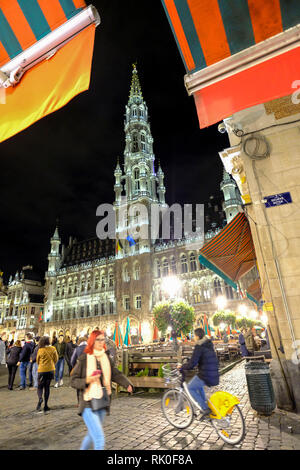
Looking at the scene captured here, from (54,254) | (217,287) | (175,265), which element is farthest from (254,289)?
(54,254)

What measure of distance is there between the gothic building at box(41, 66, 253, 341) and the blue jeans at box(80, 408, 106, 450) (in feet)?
95.3

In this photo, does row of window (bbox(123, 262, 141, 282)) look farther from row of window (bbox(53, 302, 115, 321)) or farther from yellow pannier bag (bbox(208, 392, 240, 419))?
yellow pannier bag (bbox(208, 392, 240, 419))

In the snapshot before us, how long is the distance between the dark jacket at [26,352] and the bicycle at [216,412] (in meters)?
7.62

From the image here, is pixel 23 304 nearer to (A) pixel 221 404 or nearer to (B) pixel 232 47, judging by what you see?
(A) pixel 221 404

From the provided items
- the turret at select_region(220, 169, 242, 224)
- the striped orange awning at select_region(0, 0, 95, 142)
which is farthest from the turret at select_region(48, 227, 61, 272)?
the striped orange awning at select_region(0, 0, 95, 142)

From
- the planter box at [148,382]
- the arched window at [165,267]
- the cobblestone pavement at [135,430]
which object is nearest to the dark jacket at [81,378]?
the cobblestone pavement at [135,430]

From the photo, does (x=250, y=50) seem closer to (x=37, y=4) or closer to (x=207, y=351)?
(x=37, y=4)

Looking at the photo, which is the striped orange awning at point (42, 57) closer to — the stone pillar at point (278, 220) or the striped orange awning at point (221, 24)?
the striped orange awning at point (221, 24)

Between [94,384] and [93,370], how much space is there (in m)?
0.17

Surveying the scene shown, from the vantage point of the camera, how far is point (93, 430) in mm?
3092

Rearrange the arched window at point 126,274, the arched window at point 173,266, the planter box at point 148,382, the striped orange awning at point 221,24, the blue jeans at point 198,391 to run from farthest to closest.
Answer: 1. the arched window at point 126,274
2. the arched window at point 173,266
3. the planter box at point 148,382
4. the blue jeans at point 198,391
5. the striped orange awning at point 221,24

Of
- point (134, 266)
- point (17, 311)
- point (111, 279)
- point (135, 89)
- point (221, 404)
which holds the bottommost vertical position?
point (221, 404)

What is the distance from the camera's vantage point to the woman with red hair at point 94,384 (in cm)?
311
